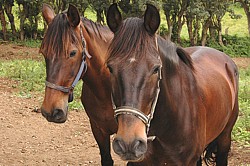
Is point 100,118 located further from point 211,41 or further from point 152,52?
point 211,41

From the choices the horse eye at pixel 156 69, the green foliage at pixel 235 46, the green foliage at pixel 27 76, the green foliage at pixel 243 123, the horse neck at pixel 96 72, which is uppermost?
the horse eye at pixel 156 69

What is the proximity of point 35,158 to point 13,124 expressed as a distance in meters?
1.28

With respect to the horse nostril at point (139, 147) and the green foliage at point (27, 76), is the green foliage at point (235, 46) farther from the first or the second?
the horse nostril at point (139, 147)

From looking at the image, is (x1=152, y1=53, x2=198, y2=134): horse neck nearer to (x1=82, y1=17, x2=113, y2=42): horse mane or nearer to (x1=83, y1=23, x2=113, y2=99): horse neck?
(x1=83, y1=23, x2=113, y2=99): horse neck

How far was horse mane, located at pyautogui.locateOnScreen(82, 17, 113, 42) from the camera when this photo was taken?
3817 millimetres

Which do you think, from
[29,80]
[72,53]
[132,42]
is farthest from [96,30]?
[29,80]

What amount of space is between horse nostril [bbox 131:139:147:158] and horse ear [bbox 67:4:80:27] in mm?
1703

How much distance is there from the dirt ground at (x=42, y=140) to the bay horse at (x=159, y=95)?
1660mm

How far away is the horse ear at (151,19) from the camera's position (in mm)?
2377

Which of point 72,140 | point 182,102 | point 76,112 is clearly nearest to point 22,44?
point 76,112

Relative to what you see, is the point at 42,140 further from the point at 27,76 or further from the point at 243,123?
the point at 27,76

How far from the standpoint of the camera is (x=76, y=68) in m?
3.45

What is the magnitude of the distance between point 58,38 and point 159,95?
3.75 feet

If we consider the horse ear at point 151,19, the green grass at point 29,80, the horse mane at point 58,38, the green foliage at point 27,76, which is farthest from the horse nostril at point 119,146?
the green foliage at point 27,76
